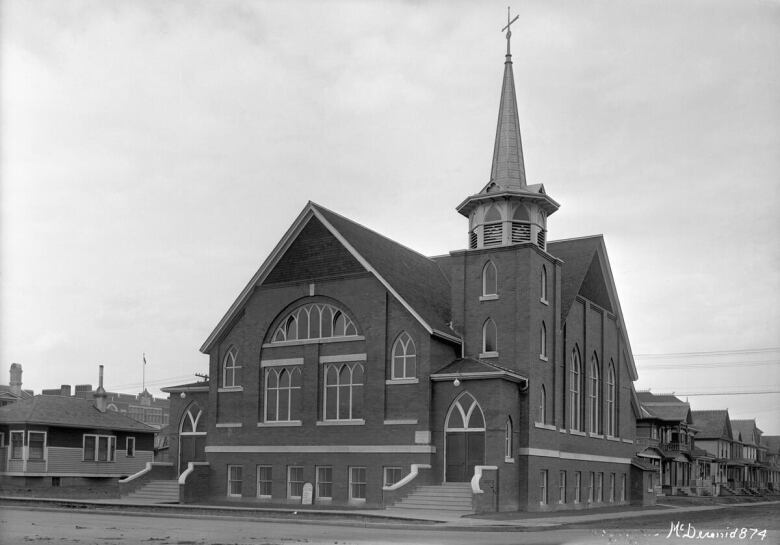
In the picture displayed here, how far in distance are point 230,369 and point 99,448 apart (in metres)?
15.2

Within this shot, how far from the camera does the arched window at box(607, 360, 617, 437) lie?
49.8 meters

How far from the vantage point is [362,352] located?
4050cm

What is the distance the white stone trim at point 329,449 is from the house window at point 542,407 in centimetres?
480

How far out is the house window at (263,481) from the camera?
4206cm

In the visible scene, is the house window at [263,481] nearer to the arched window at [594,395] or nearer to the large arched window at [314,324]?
the large arched window at [314,324]

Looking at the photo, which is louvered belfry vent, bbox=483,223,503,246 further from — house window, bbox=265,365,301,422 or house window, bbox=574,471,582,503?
house window, bbox=574,471,582,503

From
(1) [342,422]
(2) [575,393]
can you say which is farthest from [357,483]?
(2) [575,393]

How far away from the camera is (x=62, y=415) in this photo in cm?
5372

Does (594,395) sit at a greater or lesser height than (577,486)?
greater

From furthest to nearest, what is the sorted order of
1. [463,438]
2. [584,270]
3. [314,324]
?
[584,270], [314,324], [463,438]

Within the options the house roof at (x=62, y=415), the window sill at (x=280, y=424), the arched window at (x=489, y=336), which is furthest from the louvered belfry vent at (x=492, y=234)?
the house roof at (x=62, y=415)

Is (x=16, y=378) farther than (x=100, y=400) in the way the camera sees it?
Yes

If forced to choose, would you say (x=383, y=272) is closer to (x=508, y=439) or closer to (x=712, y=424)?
(x=508, y=439)

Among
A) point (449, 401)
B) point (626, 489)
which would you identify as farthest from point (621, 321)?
point (449, 401)
